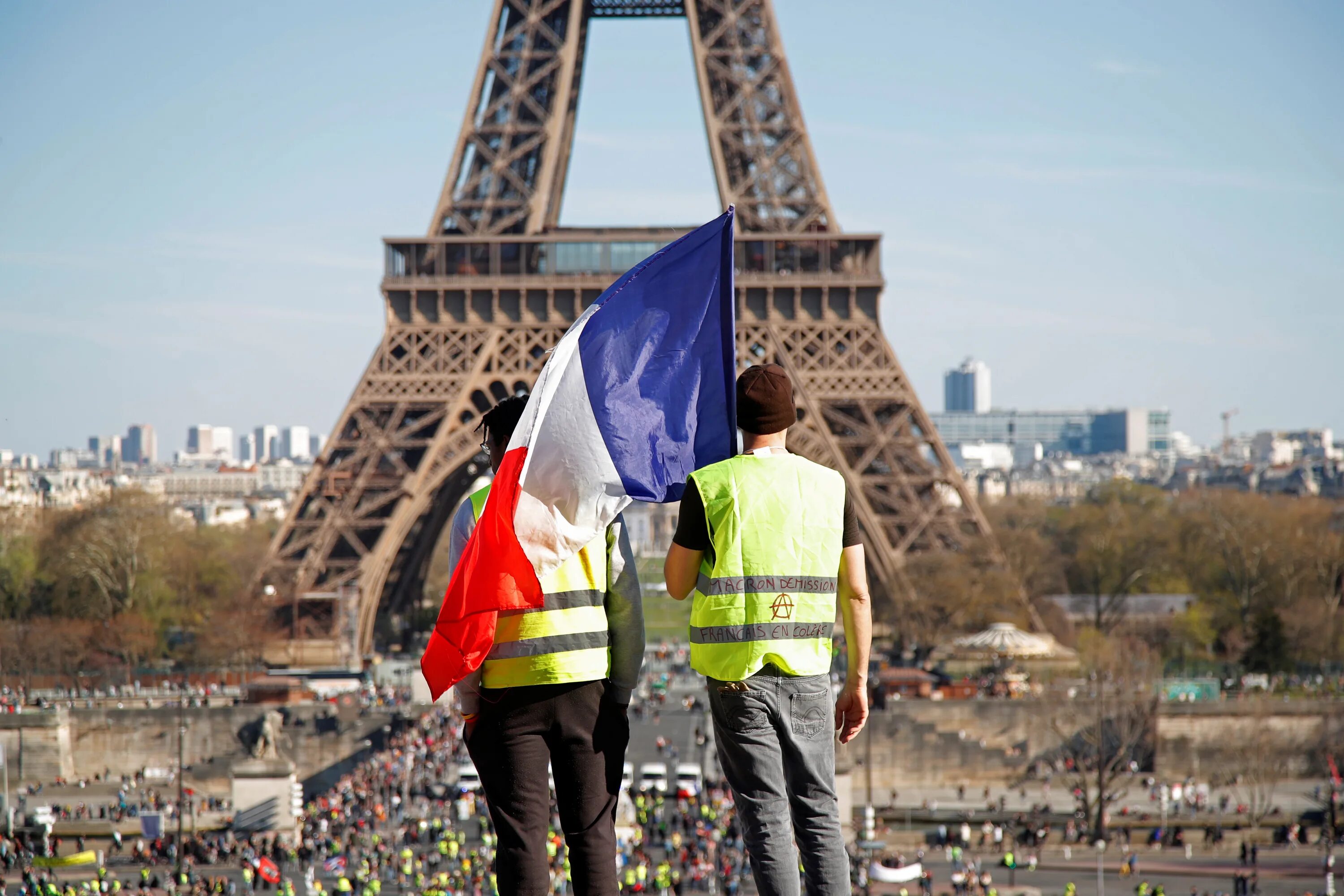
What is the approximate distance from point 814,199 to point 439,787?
21.6m

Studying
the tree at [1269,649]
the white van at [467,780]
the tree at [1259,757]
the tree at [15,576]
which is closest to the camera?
the white van at [467,780]

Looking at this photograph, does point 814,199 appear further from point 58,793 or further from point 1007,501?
point 1007,501

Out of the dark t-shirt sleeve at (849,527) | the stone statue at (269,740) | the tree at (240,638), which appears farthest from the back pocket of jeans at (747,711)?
the tree at (240,638)

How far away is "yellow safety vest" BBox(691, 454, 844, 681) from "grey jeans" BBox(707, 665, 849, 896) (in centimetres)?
9

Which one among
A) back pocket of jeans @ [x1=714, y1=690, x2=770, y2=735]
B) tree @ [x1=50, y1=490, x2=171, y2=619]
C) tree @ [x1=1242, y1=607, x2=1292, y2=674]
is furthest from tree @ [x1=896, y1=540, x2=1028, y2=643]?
back pocket of jeans @ [x1=714, y1=690, x2=770, y2=735]

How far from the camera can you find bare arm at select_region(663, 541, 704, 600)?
5.44 meters

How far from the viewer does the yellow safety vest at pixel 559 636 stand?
557cm

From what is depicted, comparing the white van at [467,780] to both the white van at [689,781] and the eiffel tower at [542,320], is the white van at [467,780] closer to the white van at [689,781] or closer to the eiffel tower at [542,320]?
the white van at [689,781]

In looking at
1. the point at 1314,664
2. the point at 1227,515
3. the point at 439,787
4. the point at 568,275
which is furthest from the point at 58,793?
the point at 1227,515

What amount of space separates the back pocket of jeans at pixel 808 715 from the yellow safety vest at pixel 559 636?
0.71 meters

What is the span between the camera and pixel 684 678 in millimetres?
51750

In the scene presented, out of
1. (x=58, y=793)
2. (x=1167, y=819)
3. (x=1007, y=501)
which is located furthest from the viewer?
(x=1007, y=501)

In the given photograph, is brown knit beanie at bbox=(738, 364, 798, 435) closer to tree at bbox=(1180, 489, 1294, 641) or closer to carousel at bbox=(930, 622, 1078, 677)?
carousel at bbox=(930, 622, 1078, 677)

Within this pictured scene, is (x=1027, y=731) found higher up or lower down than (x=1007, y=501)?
lower down
